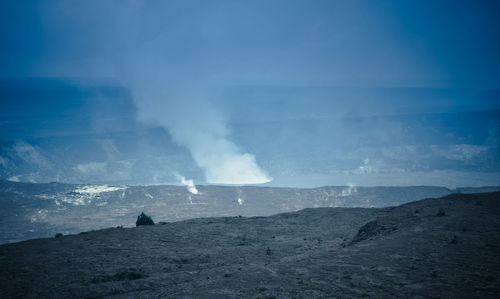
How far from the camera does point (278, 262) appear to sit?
885 inches

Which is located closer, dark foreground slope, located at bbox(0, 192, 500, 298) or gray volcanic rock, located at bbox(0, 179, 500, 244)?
dark foreground slope, located at bbox(0, 192, 500, 298)

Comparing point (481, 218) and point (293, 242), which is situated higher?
point (481, 218)

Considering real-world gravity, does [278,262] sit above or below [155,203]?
below

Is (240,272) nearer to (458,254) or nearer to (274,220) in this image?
(458,254)

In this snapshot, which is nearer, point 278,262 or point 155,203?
point 278,262

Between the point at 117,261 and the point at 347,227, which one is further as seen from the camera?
the point at 347,227

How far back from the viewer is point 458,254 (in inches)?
757

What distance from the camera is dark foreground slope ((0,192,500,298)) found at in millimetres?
15789

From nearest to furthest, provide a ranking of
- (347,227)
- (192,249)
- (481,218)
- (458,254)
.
Answer: (458,254)
(481,218)
(192,249)
(347,227)

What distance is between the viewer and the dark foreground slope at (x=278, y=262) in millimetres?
15789

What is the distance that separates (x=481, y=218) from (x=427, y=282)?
1659 cm

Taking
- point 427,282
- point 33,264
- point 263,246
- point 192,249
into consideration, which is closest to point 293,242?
point 263,246

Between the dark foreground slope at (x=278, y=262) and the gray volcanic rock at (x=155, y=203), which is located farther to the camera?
the gray volcanic rock at (x=155, y=203)

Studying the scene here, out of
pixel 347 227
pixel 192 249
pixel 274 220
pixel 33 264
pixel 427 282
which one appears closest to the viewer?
pixel 427 282
